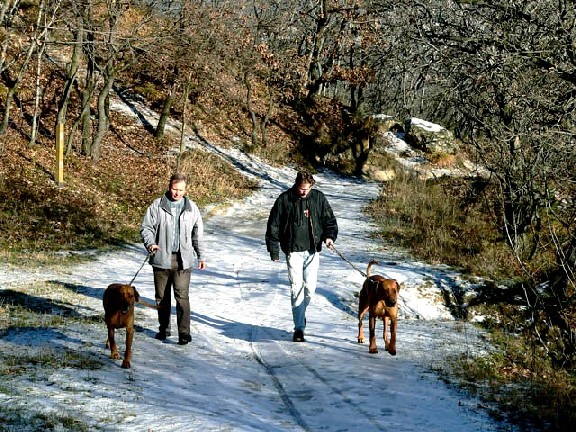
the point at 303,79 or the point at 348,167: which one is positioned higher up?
the point at 303,79

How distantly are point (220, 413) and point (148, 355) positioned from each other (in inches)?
70.6

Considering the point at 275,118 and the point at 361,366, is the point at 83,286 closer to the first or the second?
the point at 361,366

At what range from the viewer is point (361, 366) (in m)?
6.60

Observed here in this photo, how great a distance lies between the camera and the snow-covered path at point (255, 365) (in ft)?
16.2

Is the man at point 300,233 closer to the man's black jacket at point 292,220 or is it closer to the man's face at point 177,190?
the man's black jacket at point 292,220

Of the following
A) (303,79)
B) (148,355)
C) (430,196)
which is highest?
(303,79)

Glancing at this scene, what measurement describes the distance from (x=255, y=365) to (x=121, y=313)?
1611 millimetres

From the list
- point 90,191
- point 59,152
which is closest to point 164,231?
point 59,152

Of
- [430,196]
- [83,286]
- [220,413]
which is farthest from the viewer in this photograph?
[430,196]

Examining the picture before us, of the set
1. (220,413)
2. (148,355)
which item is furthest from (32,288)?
(220,413)

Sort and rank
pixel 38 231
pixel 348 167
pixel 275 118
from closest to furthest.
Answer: pixel 38 231
pixel 348 167
pixel 275 118

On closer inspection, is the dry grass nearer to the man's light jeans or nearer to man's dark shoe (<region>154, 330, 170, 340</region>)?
man's dark shoe (<region>154, 330, 170, 340</region>)

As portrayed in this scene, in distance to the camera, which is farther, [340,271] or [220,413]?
[340,271]

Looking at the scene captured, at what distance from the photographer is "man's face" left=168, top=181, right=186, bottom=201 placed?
6.64 meters
